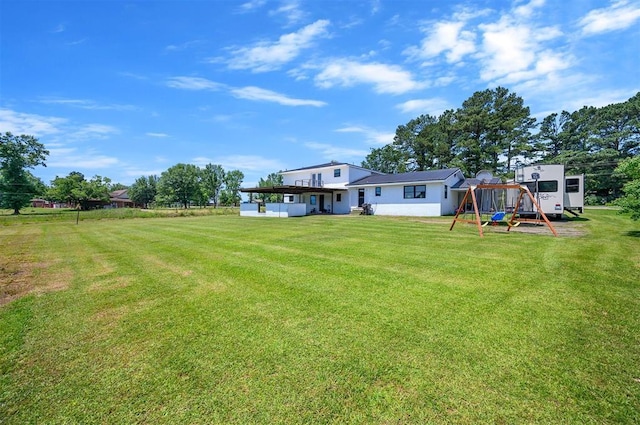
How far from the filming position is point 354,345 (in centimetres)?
288

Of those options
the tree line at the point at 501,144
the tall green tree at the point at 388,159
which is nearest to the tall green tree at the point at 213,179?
the tree line at the point at 501,144

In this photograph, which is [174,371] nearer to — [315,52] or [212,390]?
[212,390]

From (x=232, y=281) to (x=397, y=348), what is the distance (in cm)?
341

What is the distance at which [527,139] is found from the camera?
37781 millimetres

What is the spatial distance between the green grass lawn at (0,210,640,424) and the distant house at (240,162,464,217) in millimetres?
16426

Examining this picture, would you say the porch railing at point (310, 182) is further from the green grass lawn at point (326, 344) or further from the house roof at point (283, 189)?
the green grass lawn at point (326, 344)

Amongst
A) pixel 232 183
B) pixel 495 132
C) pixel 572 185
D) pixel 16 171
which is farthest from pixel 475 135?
pixel 16 171

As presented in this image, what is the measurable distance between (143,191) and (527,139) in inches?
3251

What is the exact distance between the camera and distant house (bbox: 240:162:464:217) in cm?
2202

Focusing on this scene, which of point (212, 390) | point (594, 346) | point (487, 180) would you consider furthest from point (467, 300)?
point (487, 180)

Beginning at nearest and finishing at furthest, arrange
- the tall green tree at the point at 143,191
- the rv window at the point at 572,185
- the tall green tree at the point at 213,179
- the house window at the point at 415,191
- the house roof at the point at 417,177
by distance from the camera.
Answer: the rv window at the point at 572,185
the house roof at the point at 417,177
the house window at the point at 415,191
the tall green tree at the point at 213,179
the tall green tree at the point at 143,191

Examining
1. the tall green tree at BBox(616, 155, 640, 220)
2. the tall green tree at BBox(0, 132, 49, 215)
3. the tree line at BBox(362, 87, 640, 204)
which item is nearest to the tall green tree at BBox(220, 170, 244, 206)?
the tall green tree at BBox(0, 132, 49, 215)

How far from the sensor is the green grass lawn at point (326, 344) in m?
2.04

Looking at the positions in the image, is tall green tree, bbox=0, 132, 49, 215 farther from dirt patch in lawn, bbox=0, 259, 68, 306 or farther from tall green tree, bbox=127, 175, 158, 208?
dirt patch in lawn, bbox=0, 259, 68, 306
